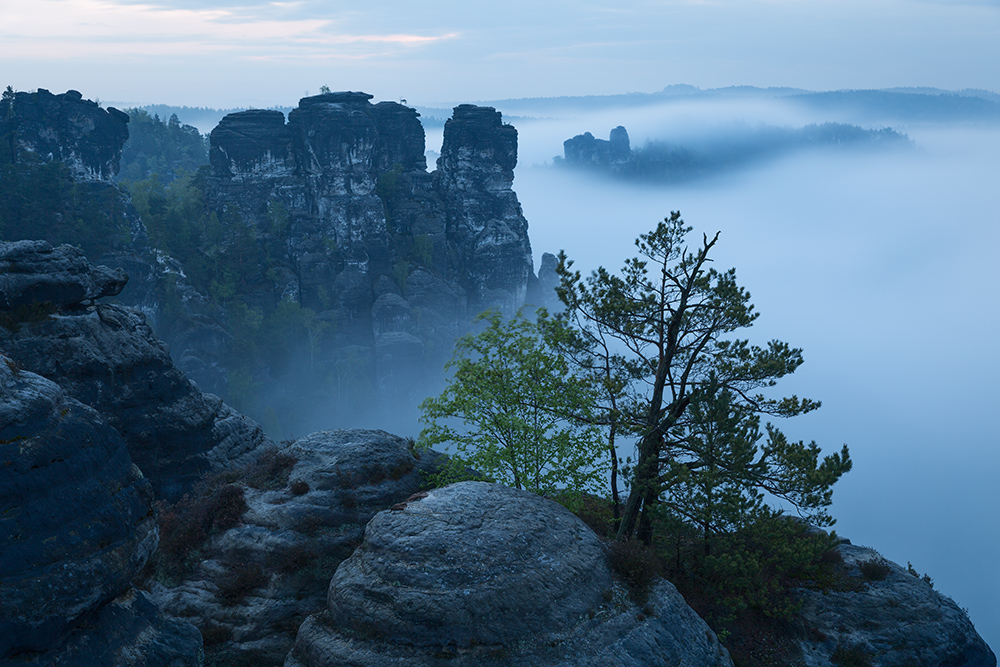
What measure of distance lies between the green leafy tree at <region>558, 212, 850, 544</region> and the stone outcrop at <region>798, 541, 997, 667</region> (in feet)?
17.6

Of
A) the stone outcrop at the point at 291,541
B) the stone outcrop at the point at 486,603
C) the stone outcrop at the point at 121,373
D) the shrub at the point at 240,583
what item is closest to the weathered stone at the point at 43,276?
the stone outcrop at the point at 121,373

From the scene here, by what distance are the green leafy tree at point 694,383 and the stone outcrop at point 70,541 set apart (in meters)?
13.2

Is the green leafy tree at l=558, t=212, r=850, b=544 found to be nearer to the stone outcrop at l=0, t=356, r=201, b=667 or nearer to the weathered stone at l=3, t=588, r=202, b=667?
the weathered stone at l=3, t=588, r=202, b=667

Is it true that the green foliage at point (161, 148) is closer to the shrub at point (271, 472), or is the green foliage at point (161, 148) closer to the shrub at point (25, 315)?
the shrub at point (25, 315)

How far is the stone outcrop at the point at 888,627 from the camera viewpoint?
19.8 m

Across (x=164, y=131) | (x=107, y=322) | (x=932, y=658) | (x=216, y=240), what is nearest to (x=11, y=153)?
(x=216, y=240)

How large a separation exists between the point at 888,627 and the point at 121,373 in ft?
112

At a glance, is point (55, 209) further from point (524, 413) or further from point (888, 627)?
point (888, 627)

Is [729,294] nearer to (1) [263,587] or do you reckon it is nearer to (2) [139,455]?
(1) [263,587]

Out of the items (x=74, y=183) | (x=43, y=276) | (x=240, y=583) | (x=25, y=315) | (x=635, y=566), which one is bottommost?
(x=240, y=583)

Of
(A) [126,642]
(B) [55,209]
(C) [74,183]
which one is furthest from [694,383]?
(C) [74,183]

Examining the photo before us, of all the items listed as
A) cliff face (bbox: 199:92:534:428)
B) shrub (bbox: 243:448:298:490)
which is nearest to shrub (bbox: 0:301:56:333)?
shrub (bbox: 243:448:298:490)

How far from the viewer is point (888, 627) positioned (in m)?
20.4

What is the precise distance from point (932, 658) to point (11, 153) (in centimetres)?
11229
